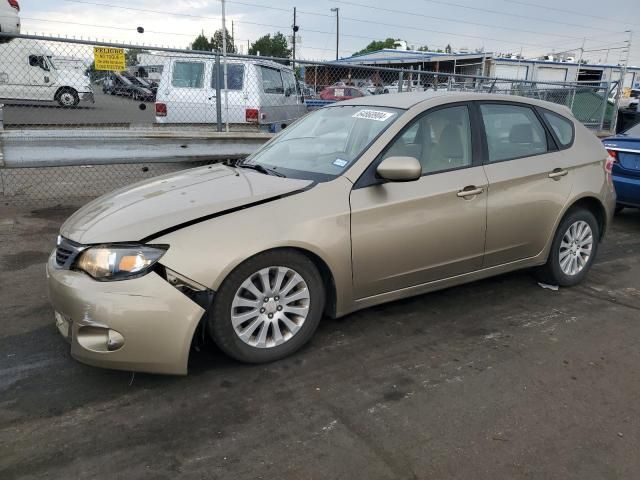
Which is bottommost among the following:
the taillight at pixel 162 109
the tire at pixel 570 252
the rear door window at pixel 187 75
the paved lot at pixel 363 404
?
the paved lot at pixel 363 404

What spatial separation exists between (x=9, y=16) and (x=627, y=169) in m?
8.69

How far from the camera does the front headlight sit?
2832 mm

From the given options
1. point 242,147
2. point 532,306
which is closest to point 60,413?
point 532,306

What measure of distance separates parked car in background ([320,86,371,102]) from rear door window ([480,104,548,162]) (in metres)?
13.0

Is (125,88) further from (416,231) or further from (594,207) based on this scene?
(594,207)

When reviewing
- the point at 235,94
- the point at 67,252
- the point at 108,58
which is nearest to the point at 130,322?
the point at 67,252

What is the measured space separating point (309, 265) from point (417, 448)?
1.23 metres

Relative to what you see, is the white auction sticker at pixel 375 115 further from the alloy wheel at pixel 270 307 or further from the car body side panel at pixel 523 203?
the alloy wheel at pixel 270 307

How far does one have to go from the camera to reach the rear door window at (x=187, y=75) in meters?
8.99

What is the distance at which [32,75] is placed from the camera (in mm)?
17297

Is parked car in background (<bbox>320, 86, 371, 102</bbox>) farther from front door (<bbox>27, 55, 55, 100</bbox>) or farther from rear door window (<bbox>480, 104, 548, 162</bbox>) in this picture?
rear door window (<bbox>480, 104, 548, 162</bbox>)

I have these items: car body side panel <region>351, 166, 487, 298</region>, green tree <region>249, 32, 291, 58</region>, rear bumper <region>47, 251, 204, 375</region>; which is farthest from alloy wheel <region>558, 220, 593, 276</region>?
green tree <region>249, 32, 291, 58</region>

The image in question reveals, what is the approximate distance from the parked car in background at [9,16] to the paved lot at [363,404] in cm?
532

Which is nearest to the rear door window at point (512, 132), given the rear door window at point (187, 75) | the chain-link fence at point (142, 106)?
the chain-link fence at point (142, 106)
